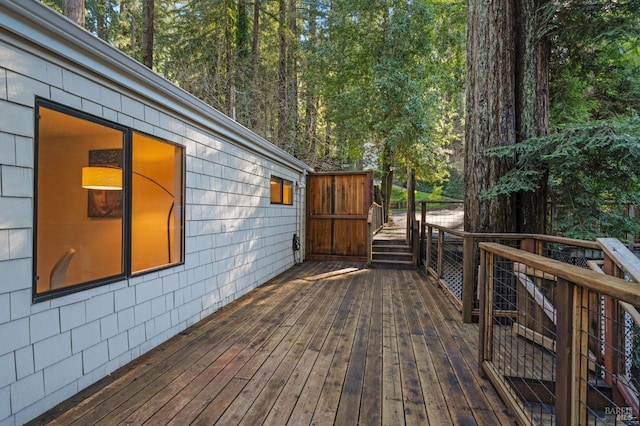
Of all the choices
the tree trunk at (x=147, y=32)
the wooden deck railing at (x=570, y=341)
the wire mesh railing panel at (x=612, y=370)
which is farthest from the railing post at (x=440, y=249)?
the tree trunk at (x=147, y=32)

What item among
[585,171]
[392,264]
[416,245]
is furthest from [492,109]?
[392,264]

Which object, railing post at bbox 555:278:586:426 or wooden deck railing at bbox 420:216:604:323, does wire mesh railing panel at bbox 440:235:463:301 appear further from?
railing post at bbox 555:278:586:426

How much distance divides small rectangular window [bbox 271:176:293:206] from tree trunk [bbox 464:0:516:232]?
133 inches

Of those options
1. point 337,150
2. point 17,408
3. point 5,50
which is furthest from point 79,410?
point 337,150

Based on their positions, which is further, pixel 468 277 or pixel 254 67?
pixel 254 67

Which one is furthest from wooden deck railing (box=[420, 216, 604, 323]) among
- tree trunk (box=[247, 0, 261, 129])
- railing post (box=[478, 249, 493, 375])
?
tree trunk (box=[247, 0, 261, 129])

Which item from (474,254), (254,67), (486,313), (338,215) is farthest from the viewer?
(254,67)

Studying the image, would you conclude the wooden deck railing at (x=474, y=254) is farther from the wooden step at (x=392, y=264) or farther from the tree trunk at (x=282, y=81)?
the tree trunk at (x=282, y=81)

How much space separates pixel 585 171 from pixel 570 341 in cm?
306

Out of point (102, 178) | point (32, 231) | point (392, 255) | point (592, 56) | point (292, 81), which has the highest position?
point (292, 81)

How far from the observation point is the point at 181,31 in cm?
1049

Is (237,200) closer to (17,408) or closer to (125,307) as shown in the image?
(125,307)

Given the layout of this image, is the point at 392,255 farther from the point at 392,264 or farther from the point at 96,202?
the point at 96,202

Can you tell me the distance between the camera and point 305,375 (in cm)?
238
